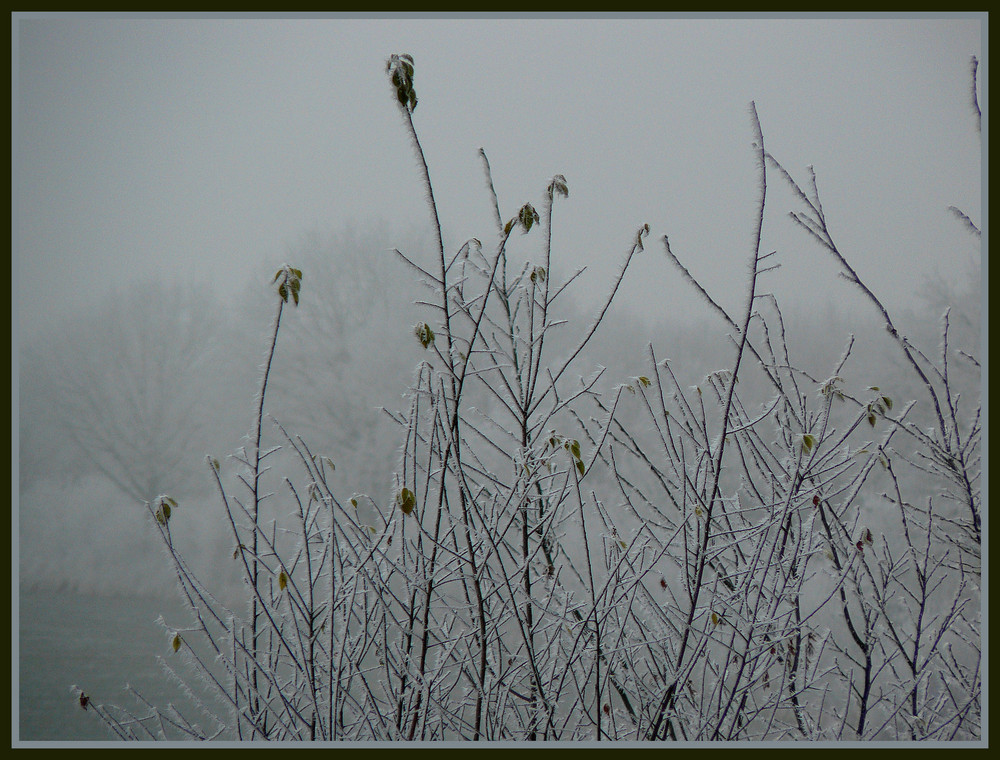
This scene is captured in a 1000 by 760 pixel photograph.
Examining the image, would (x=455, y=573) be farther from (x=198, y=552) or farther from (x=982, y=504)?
(x=198, y=552)

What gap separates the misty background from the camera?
132 centimetres

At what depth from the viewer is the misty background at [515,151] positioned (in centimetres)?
132

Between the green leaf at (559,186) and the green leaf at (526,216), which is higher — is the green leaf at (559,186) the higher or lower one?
the higher one

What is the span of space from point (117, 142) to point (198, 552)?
10.9 ft

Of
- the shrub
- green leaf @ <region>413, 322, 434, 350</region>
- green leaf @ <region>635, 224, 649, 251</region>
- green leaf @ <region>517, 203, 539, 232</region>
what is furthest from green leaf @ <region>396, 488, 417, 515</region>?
green leaf @ <region>635, 224, 649, 251</region>

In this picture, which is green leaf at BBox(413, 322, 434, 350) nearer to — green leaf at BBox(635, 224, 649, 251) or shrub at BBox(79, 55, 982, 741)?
shrub at BBox(79, 55, 982, 741)

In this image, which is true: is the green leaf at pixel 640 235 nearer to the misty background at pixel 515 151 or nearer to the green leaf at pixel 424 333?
the misty background at pixel 515 151

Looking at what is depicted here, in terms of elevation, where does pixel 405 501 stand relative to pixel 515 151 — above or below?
below

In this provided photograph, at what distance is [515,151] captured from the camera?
2146 mm

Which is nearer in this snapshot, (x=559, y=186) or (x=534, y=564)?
(x=559, y=186)

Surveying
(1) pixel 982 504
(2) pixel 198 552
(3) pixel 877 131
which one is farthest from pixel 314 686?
(2) pixel 198 552

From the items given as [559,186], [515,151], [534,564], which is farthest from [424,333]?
[515,151]

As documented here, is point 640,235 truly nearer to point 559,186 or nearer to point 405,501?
point 559,186

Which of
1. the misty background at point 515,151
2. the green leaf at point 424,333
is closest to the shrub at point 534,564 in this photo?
the green leaf at point 424,333
